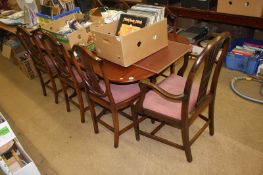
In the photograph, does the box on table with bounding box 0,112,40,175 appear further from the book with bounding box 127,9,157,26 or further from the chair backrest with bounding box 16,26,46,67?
the book with bounding box 127,9,157,26

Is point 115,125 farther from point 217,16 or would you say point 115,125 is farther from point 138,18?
point 217,16

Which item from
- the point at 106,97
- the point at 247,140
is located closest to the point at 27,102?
the point at 106,97

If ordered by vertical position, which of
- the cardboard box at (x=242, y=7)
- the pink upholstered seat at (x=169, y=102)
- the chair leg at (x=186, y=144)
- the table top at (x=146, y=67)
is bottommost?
the chair leg at (x=186, y=144)

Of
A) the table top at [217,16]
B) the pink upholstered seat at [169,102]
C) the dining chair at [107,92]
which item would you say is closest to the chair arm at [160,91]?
the pink upholstered seat at [169,102]

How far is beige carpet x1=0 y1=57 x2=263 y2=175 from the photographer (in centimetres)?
170

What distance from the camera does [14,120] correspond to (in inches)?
95.7

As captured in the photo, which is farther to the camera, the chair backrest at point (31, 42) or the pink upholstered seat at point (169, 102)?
the chair backrest at point (31, 42)

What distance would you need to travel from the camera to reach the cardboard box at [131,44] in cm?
148

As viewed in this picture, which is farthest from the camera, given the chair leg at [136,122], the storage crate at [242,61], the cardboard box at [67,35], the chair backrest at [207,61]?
the storage crate at [242,61]

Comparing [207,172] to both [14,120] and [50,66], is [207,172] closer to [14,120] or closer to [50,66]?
[50,66]

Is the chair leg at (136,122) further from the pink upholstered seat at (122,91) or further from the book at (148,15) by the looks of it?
the book at (148,15)

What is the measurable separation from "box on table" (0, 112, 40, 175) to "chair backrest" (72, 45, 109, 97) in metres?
0.62

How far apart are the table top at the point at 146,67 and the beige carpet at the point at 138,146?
713 millimetres

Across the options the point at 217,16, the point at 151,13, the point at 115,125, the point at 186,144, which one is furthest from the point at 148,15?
the point at 217,16
